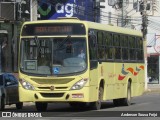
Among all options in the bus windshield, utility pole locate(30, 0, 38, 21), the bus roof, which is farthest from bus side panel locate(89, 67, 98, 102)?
utility pole locate(30, 0, 38, 21)

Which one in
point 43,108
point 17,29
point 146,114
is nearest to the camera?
point 146,114

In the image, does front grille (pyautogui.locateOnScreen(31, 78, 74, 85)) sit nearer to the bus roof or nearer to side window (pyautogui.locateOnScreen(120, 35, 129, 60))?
the bus roof

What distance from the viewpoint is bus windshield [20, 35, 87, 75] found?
22562 millimetres

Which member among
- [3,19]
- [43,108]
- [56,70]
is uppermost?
[3,19]

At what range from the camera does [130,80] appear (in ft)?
94.8

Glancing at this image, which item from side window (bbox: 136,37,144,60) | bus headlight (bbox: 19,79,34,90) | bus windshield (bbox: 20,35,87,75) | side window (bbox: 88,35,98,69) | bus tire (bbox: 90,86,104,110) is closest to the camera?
bus windshield (bbox: 20,35,87,75)

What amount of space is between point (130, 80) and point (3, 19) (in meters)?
12.1

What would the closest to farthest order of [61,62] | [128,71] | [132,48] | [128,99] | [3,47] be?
[61,62] < [128,71] < [128,99] < [132,48] < [3,47]

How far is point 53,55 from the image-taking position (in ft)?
74.6

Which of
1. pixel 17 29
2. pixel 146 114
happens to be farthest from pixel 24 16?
pixel 146 114

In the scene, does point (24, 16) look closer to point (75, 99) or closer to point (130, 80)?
point (130, 80)

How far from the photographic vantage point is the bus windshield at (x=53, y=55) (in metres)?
22.6

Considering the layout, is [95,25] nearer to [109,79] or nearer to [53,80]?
[109,79]

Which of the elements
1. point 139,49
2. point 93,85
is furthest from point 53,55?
point 139,49
